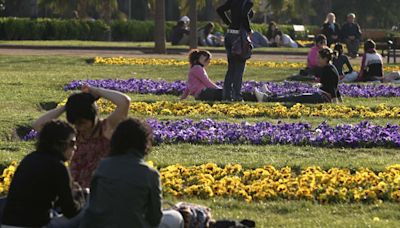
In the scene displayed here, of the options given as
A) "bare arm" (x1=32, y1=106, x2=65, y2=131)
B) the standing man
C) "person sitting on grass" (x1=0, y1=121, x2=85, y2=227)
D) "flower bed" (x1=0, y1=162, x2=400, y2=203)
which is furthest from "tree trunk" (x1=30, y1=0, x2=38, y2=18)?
"person sitting on grass" (x1=0, y1=121, x2=85, y2=227)

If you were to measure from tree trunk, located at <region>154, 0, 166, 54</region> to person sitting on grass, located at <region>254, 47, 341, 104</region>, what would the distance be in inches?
708

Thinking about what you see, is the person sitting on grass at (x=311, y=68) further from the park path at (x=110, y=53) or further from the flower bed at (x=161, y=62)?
the park path at (x=110, y=53)

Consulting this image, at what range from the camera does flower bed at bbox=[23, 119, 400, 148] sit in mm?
12992

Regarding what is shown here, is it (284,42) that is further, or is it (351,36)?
(284,42)

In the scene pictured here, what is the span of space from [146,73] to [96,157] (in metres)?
17.5

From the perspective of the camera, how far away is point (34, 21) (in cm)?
4900

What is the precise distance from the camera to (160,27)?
35.9 metres

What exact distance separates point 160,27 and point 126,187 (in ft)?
95.7

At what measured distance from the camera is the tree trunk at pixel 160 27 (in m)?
35.9

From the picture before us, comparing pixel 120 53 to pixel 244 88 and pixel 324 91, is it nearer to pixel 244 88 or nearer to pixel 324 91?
pixel 244 88

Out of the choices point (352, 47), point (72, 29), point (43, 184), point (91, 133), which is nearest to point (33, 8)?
point (72, 29)

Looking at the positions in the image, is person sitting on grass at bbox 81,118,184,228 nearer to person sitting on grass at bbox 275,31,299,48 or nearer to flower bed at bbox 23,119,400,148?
flower bed at bbox 23,119,400,148

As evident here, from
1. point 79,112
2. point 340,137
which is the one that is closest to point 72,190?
point 79,112

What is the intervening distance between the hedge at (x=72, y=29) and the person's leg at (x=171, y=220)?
4143 centimetres
